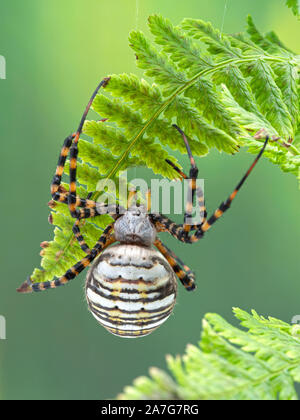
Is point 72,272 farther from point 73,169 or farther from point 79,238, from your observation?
point 73,169

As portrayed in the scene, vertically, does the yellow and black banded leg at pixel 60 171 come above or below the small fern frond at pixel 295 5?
below

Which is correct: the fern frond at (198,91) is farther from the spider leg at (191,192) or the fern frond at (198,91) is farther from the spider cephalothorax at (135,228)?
the spider cephalothorax at (135,228)

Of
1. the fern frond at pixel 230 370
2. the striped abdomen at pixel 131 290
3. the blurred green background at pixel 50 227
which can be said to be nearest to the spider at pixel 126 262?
the striped abdomen at pixel 131 290

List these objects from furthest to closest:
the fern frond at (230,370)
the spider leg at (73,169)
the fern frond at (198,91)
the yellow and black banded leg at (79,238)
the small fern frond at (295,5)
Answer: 1. the yellow and black banded leg at (79,238)
2. the spider leg at (73,169)
3. the fern frond at (198,91)
4. the small fern frond at (295,5)
5. the fern frond at (230,370)

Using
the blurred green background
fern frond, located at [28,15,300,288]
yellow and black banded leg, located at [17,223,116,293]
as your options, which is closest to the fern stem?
fern frond, located at [28,15,300,288]

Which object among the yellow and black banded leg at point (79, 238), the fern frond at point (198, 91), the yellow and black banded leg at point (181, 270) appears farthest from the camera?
the yellow and black banded leg at point (181, 270)

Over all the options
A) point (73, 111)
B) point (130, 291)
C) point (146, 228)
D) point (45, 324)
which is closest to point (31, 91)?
point (73, 111)
